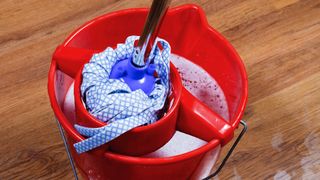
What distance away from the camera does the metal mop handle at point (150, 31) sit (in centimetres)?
41

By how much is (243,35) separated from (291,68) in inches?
3.9

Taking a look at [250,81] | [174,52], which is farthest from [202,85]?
[250,81]

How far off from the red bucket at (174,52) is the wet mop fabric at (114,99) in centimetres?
2

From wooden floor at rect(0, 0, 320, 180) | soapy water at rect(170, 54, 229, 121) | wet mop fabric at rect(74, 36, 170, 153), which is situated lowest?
wooden floor at rect(0, 0, 320, 180)

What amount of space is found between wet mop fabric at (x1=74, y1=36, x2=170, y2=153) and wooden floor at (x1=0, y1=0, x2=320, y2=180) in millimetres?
227

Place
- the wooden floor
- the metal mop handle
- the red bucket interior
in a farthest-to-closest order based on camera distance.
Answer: the wooden floor → the red bucket interior → the metal mop handle

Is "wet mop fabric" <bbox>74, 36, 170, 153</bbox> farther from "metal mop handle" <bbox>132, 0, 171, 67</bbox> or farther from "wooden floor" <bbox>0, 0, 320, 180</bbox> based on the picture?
"wooden floor" <bbox>0, 0, 320, 180</bbox>

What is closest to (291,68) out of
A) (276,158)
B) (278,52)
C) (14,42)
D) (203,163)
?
(278,52)

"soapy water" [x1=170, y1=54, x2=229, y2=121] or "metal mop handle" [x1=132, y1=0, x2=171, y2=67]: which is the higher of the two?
"metal mop handle" [x1=132, y1=0, x2=171, y2=67]

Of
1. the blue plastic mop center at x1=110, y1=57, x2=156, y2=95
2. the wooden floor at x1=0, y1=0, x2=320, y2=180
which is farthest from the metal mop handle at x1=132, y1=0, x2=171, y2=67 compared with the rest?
the wooden floor at x1=0, y1=0, x2=320, y2=180

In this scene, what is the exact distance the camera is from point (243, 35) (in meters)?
0.79

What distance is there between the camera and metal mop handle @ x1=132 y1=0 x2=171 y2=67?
41 cm

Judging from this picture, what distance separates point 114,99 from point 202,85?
0.19 m

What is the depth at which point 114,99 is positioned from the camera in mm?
445
